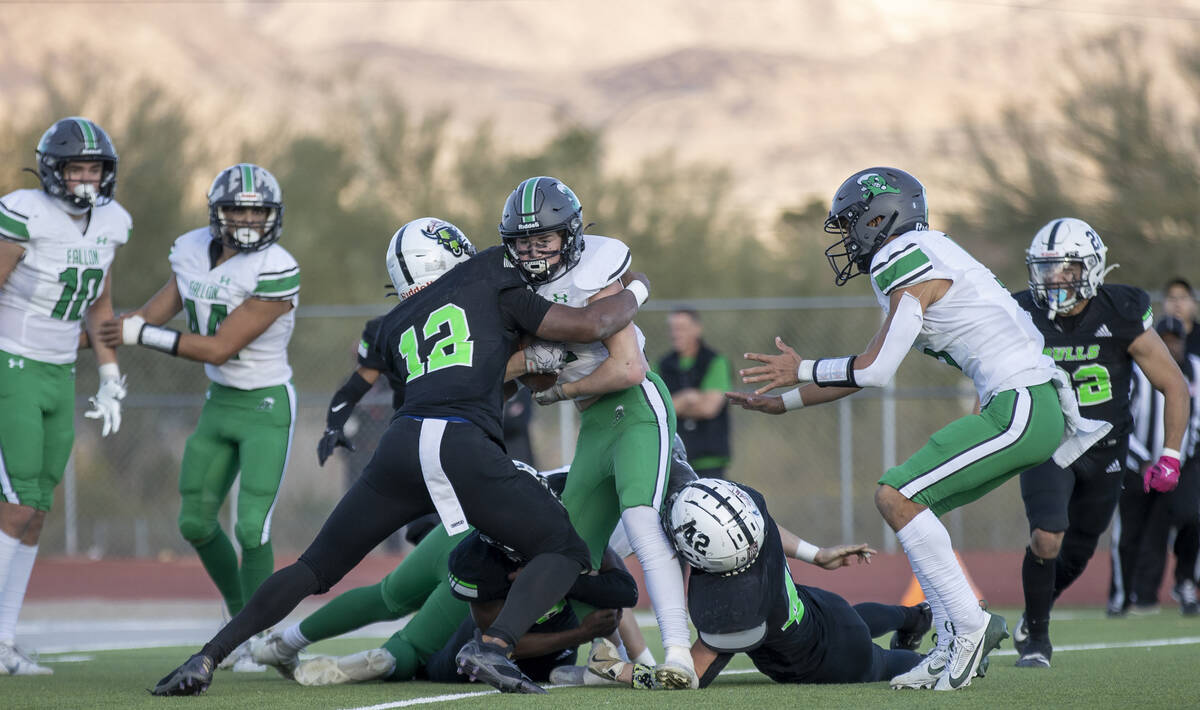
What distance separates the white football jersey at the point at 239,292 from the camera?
653 cm

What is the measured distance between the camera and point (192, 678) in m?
4.73

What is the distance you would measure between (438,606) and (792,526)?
8.29 m

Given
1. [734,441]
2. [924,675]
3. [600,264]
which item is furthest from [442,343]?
[734,441]

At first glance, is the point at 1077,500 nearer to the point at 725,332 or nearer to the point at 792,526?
the point at 792,526

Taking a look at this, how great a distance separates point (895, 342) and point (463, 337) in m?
1.58

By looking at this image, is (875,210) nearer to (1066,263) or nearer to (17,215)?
(1066,263)

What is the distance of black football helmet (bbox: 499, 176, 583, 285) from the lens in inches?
206

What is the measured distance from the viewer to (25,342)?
6.29m

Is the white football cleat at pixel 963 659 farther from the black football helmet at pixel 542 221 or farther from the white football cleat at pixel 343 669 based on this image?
Result: the white football cleat at pixel 343 669

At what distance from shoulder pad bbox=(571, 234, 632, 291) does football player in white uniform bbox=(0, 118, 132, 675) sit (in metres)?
2.44

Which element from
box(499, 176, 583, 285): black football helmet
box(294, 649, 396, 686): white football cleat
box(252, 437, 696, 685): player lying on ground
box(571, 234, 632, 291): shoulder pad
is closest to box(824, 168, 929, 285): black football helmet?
box(571, 234, 632, 291): shoulder pad

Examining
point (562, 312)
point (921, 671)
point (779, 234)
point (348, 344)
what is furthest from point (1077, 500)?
point (779, 234)

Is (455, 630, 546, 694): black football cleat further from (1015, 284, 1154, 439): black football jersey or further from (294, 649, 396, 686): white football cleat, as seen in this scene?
(1015, 284, 1154, 439): black football jersey

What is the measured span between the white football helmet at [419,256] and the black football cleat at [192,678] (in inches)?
63.2
